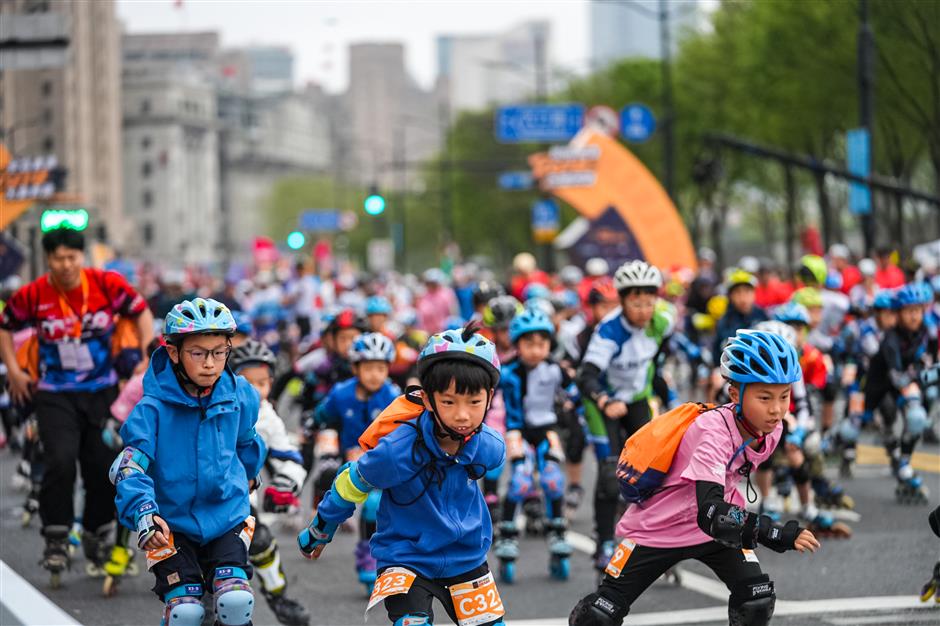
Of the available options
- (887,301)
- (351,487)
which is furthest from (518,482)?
(351,487)

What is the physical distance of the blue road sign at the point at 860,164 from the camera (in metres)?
24.8

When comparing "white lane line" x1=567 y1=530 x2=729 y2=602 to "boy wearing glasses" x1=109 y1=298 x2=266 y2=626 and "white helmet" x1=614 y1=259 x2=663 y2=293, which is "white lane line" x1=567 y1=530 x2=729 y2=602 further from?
"boy wearing glasses" x1=109 y1=298 x2=266 y2=626

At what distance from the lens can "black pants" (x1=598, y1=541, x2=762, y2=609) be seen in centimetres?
666

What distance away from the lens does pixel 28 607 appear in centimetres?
567

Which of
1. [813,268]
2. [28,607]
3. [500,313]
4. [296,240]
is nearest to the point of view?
[28,607]

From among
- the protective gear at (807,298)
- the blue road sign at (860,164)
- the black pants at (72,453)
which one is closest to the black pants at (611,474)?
the black pants at (72,453)

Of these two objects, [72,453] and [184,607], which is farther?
[72,453]

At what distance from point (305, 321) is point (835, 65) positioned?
52.8 feet

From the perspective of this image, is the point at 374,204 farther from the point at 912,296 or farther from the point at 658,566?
the point at 658,566

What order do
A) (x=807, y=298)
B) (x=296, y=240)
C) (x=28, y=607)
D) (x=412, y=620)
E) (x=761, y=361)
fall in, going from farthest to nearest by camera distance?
(x=296, y=240) < (x=807, y=298) < (x=761, y=361) < (x=412, y=620) < (x=28, y=607)

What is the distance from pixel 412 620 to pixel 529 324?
211 inches

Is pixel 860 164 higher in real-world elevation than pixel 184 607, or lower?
higher

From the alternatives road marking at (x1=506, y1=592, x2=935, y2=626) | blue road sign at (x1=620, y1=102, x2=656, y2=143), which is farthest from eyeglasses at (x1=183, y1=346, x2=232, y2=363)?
blue road sign at (x1=620, y1=102, x2=656, y2=143)

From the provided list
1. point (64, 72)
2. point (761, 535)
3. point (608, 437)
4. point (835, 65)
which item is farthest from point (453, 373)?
point (64, 72)
